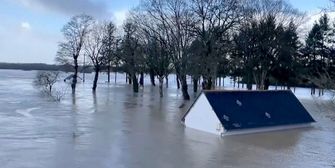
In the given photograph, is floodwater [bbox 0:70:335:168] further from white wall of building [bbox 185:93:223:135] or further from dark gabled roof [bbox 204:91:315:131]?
dark gabled roof [bbox 204:91:315:131]

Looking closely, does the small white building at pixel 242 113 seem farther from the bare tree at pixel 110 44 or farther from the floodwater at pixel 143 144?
the bare tree at pixel 110 44

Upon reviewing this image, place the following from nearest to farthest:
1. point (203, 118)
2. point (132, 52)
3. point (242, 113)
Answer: point (203, 118), point (242, 113), point (132, 52)

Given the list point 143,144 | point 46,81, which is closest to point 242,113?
point 143,144

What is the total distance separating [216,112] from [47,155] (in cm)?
1032

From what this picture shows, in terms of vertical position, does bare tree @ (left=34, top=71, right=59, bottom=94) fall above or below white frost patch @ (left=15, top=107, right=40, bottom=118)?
above

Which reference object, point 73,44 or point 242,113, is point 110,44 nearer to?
point 73,44

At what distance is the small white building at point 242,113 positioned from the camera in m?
22.8

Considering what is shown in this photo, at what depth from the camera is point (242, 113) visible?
23953 millimetres

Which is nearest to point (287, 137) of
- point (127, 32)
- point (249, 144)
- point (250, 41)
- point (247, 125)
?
point (247, 125)

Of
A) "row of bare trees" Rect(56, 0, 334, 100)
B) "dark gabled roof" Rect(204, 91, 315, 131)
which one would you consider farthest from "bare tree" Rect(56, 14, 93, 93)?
"dark gabled roof" Rect(204, 91, 315, 131)

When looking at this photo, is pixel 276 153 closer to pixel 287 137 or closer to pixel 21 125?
pixel 287 137

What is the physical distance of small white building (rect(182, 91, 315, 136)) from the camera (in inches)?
898

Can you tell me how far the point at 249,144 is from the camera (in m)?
19.7

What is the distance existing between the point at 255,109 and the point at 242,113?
138cm
